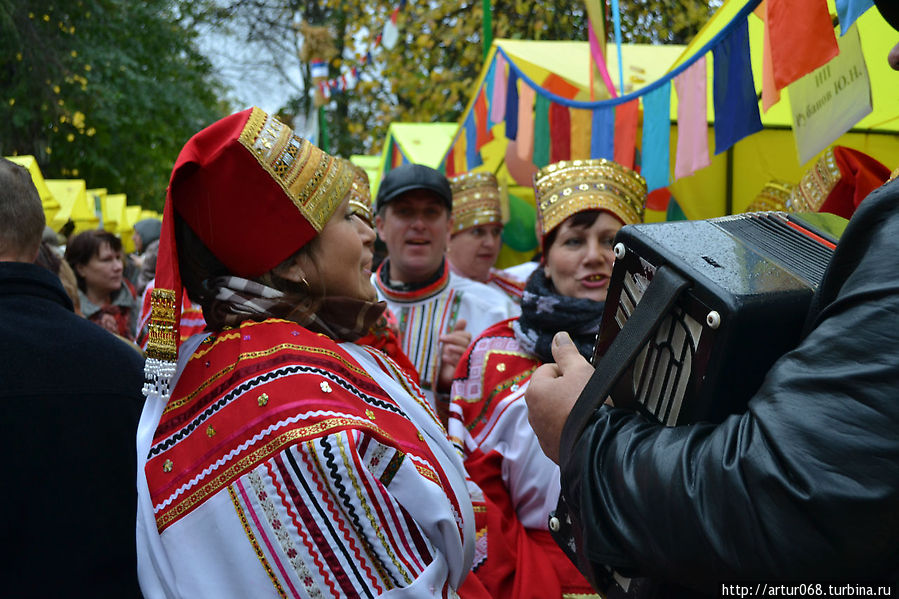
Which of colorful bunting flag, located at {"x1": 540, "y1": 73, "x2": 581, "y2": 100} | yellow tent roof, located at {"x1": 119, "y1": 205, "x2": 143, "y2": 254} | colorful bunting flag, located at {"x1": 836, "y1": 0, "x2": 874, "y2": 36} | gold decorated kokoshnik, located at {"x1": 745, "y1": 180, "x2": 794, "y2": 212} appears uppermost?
colorful bunting flag, located at {"x1": 836, "y1": 0, "x2": 874, "y2": 36}

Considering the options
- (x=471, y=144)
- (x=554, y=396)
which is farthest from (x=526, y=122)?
(x=554, y=396)

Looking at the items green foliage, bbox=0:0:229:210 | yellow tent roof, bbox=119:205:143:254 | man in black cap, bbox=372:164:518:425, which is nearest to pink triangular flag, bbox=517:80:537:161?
man in black cap, bbox=372:164:518:425

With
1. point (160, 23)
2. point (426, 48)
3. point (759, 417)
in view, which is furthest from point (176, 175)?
point (160, 23)

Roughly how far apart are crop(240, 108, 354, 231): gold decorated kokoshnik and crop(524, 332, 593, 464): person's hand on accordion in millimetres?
748

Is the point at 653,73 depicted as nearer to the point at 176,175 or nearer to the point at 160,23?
the point at 176,175

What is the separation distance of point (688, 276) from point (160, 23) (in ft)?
64.5

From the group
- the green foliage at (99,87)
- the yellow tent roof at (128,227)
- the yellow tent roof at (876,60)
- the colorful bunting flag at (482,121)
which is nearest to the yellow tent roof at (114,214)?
the yellow tent roof at (128,227)

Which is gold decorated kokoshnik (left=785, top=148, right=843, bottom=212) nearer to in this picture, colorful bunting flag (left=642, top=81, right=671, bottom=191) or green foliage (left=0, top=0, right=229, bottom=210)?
colorful bunting flag (left=642, top=81, right=671, bottom=191)

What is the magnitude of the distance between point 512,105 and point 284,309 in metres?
3.77

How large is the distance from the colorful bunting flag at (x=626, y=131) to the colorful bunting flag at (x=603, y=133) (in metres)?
0.04

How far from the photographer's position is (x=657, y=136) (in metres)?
3.73

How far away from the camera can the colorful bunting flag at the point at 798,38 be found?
2.50 meters

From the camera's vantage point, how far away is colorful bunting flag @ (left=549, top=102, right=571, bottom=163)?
4.63 m

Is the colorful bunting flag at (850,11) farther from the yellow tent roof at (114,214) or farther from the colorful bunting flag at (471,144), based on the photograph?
the yellow tent roof at (114,214)
